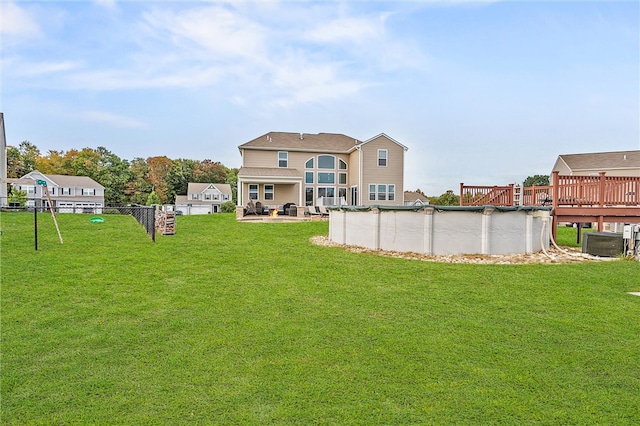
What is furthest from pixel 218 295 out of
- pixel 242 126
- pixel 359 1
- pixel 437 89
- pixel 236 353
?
pixel 242 126

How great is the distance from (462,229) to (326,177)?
1846 centimetres

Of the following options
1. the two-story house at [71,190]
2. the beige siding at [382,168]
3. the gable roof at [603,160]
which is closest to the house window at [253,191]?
the beige siding at [382,168]

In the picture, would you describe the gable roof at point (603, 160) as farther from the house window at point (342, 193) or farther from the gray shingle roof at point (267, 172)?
the gray shingle roof at point (267, 172)

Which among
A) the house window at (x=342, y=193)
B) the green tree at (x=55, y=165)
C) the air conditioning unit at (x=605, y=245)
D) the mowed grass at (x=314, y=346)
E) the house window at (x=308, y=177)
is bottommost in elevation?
the mowed grass at (x=314, y=346)

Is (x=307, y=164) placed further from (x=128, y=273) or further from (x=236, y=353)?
(x=236, y=353)

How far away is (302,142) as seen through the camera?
27109mm

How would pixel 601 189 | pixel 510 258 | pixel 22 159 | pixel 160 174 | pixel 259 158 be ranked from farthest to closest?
pixel 160 174 → pixel 22 159 → pixel 259 158 → pixel 601 189 → pixel 510 258

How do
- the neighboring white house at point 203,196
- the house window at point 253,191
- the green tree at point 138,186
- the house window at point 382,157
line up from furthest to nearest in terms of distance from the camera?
the green tree at point 138,186 < the neighboring white house at point 203,196 < the house window at point 382,157 < the house window at point 253,191

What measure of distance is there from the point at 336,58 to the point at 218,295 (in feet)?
47.8

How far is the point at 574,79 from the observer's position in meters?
15.1

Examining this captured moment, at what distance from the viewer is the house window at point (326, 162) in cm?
2695

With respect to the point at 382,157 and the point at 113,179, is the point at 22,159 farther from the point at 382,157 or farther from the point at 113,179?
the point at 382,157

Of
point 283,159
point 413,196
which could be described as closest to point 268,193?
point 283,159

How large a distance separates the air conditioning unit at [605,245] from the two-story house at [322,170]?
53.1 ft
